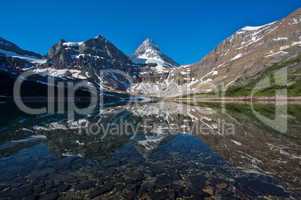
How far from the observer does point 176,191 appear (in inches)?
814

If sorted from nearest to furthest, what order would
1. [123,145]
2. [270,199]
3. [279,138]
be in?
1. [270,199]
2. [123,145]
3. [279,138]

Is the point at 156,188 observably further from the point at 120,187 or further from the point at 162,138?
the point at 162,138

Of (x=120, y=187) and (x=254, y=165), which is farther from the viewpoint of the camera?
(x=254, y=165)

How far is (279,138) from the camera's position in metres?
42.9

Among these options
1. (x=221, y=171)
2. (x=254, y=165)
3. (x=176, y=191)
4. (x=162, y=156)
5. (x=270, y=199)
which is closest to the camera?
(x=270, y=199)

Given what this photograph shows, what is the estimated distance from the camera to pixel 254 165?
27344 millimetres

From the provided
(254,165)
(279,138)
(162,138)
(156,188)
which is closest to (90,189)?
(156,188)

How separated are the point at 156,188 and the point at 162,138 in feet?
72.4

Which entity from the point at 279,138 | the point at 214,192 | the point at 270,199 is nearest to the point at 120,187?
the point at 214,192

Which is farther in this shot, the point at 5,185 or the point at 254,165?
the point at 254,165

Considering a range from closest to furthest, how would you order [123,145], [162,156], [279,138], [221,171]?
1. [221,171]
2. [162,156]
3. [123,145]
4. [279,138]

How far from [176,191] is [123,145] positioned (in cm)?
1729

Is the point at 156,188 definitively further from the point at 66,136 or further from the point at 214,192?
the point at 66,136

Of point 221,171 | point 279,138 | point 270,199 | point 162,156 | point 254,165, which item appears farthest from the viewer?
point 279,138
